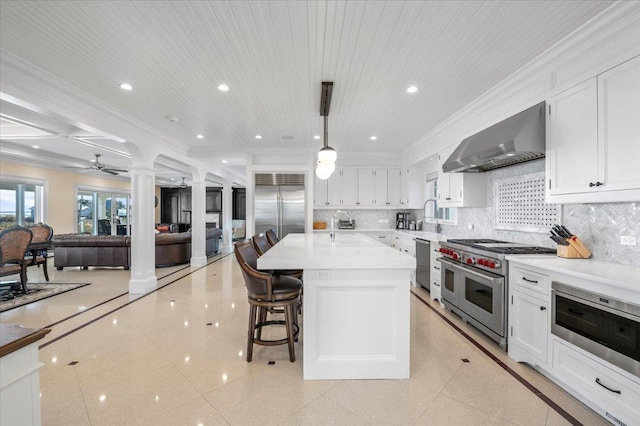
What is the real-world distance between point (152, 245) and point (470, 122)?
5286mm

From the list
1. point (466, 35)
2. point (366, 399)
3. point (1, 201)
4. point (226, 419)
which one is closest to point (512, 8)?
point (466, 35)

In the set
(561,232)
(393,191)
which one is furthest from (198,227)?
(561,232)

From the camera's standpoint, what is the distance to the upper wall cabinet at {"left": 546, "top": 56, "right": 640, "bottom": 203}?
1.98 meters

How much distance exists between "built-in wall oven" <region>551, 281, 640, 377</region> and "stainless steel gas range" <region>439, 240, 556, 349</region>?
21.8 inches

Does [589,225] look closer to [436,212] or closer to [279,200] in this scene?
[436,212]

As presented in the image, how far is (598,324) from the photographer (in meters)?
1.85

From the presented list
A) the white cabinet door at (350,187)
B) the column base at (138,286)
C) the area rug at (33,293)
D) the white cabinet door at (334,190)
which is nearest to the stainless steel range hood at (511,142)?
the white cabinet door at (350,187)

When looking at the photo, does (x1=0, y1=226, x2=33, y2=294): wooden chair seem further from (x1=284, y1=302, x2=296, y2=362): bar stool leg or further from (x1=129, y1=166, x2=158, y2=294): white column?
(x1=284, y1=302, x2=296, y2=362): bar stool leg

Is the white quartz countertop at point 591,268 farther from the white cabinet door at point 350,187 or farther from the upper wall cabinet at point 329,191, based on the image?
the upper wall cabinet at point 329,191

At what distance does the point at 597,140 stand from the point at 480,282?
1.53 metres

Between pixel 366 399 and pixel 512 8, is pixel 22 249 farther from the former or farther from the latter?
pixel 512 8

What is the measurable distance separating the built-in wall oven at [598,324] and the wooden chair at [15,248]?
677 centimetres

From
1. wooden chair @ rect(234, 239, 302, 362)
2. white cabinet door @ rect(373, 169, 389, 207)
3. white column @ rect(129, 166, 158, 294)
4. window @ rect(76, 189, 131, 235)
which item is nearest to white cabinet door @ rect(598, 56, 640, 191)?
wooden chair @ rect(234, 239, 302, 362)

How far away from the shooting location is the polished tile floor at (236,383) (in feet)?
6.20
